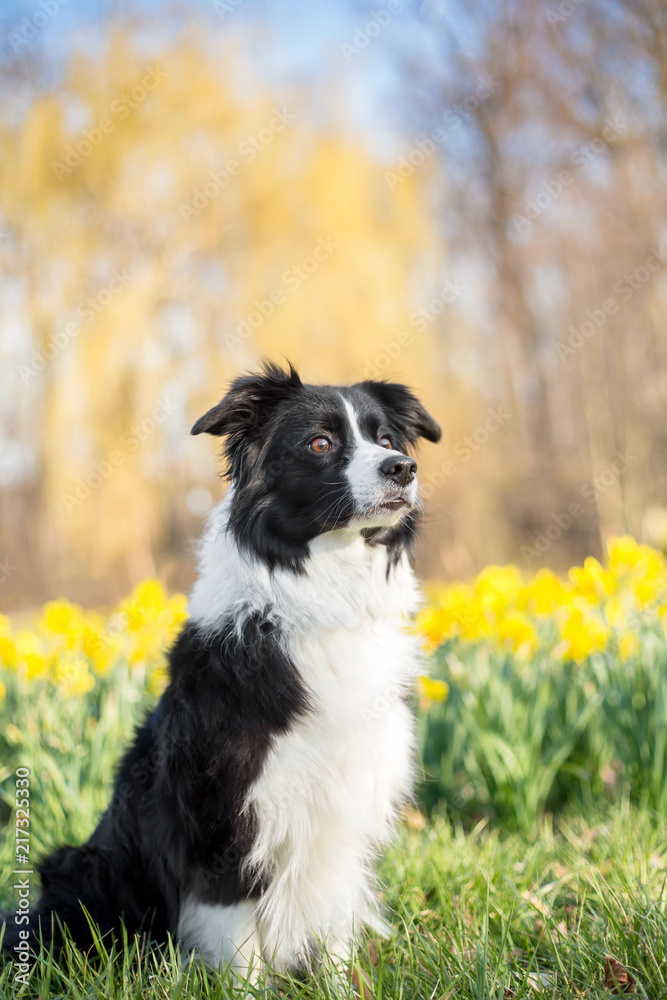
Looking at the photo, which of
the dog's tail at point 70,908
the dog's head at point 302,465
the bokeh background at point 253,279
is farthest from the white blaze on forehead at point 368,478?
the bokeh background at point 253,279

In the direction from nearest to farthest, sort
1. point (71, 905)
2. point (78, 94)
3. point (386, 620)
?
point (71, 905)
point (386, 620)
point (78, 94)

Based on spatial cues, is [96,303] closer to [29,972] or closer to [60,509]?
[60,509]

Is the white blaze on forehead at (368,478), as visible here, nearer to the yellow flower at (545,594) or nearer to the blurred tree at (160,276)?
the yellow flower at (545,594)

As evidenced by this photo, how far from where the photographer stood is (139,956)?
203 centimetres

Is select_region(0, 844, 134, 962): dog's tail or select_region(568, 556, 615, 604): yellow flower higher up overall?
select_region(568, 556, 615, 604): yellow flower

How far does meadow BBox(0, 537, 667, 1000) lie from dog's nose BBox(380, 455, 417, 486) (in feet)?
2.65

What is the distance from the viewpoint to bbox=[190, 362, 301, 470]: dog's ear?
239 cm

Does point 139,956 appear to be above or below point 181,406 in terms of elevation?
below

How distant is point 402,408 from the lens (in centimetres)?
277

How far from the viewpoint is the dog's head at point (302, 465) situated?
232cm

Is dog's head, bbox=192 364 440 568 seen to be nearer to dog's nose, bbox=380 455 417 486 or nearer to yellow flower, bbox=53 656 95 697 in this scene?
dog's nose, bbox=380 455 417 486

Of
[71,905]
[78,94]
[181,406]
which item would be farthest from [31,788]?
[78,94]

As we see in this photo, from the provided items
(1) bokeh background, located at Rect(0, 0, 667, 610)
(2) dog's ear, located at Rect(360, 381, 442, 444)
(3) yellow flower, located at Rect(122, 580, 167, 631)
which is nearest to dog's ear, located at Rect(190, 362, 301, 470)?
(2) dog's ear, located at Rect(360, 381, 442, 444)

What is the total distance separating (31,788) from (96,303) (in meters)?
8.66
